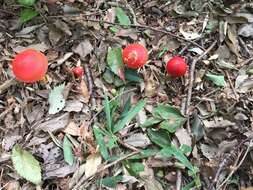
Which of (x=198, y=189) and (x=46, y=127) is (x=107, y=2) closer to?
(x=46, y=127)

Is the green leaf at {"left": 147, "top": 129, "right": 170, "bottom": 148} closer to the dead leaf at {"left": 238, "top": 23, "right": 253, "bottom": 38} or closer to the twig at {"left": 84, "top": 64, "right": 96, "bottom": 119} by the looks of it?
the twig at {"left": 84, "top": 64, "right": 96, "bottom": 119}

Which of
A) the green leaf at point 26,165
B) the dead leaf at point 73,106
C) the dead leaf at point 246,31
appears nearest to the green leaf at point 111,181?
the green leaf at point 26,165

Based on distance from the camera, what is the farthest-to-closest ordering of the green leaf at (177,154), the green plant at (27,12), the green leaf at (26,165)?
the green plant at (27,12) < the green leaf at (177,154) < the green leaf at (26,165)

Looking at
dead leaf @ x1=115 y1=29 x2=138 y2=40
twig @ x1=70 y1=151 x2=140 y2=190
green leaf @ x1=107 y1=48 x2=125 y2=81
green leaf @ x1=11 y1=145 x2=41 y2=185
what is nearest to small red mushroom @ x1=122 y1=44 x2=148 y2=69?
green leaf @ x1=107 y1=48 x2=125 y2=81

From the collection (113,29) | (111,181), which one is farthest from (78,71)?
(111,181)

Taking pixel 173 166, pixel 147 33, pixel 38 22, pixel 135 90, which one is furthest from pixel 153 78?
pixel 38 22

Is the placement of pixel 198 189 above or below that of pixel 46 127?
below

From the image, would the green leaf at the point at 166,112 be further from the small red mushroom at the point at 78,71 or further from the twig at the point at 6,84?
the twig at the point at 6,84
